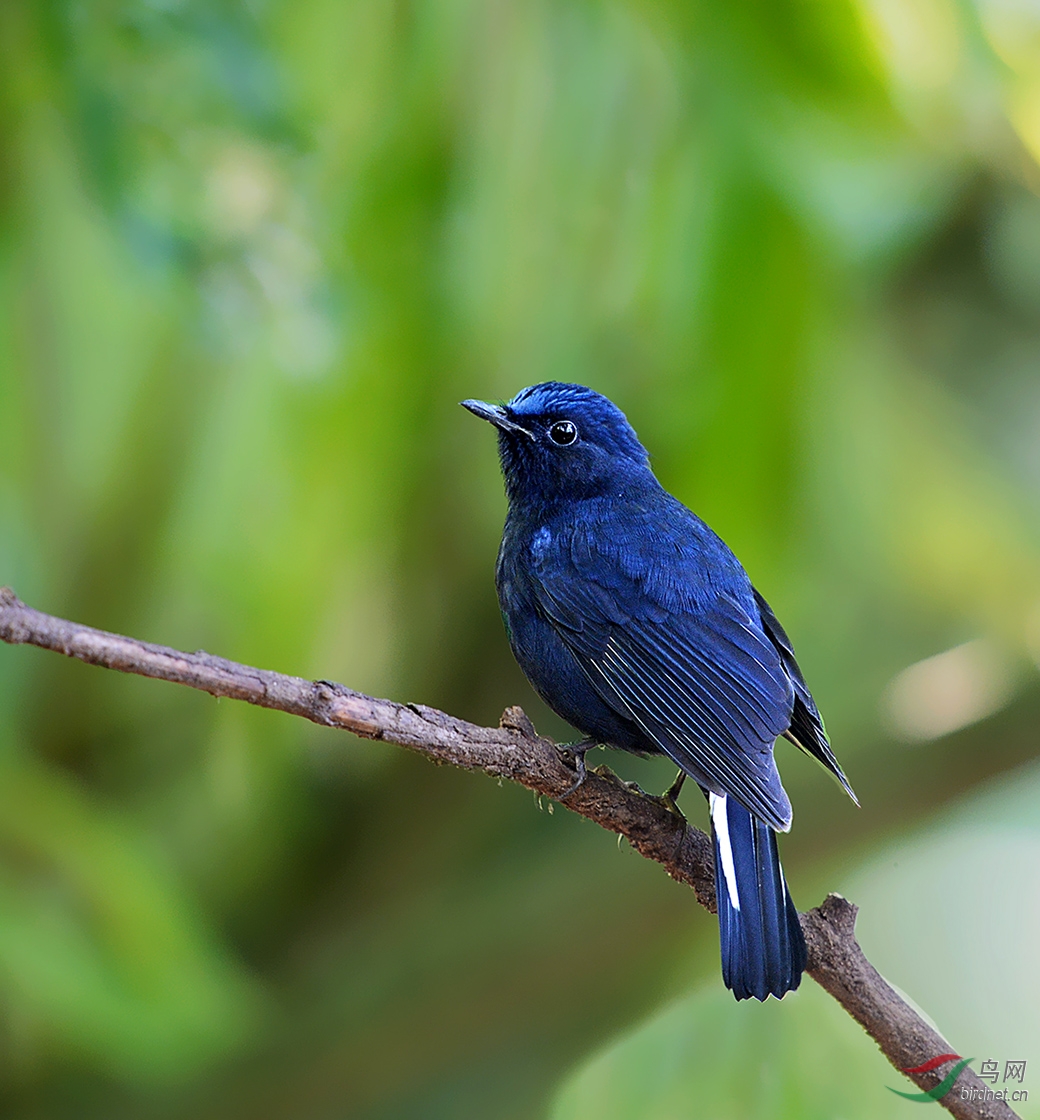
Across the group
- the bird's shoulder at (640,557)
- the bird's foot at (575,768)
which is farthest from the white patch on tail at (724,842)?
the bird's shoulder at (640,557)

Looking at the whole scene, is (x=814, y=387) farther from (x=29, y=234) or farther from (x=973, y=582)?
(x=29, y=234)

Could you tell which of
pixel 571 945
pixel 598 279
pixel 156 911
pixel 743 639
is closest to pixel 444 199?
pixel 598 279

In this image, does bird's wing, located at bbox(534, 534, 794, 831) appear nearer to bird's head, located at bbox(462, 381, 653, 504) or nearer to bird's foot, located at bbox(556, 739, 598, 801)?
bird's foot, located at bbox(556, 739, 598, 801)

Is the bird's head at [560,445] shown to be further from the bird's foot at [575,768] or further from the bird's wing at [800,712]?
the bird's foot at [575,768]

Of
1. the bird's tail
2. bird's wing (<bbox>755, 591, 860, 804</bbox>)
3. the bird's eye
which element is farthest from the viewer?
the bird's eye

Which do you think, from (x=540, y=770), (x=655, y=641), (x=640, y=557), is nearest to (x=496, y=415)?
(x=640, y=557)

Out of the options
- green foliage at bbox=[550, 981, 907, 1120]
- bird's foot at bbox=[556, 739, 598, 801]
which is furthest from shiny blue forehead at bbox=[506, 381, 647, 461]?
green foliage at bbox=[550, 981, 907, 1120]

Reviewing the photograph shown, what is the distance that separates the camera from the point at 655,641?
2559 mm

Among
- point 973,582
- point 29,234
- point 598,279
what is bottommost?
point 973,582

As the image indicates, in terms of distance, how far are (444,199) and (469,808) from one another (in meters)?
2.53

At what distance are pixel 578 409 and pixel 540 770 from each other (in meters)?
1.16

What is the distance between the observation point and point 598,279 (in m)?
3.79

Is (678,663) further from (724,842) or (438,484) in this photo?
(438,484)

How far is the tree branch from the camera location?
1504 mm
